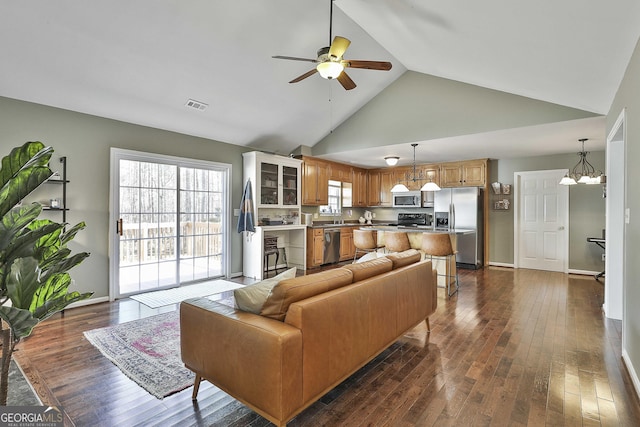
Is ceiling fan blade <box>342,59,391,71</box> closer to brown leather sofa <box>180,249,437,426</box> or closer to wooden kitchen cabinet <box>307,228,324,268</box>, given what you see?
brown leather sofa <box>180,249,437,426</box>

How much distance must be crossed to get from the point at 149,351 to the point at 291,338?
1.91 metres

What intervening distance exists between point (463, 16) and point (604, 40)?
103cm

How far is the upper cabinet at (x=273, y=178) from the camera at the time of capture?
19.4 ft

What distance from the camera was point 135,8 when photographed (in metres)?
3.04

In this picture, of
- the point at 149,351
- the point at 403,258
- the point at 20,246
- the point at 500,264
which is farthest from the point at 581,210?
the point at 20,246

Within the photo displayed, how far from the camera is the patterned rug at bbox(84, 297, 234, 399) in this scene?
2.36 metres

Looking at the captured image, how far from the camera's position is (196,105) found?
181 inches

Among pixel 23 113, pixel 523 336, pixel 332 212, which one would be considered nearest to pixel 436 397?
pixel 523 336

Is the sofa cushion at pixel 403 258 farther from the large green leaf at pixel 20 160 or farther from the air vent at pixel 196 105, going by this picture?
the air vent at pixel 196 105

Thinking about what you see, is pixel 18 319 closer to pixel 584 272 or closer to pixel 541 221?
pixel 541 221

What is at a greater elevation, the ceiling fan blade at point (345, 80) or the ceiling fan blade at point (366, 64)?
the ceiling fan blade at point (345, 80)

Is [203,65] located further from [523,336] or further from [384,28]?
[523,336]

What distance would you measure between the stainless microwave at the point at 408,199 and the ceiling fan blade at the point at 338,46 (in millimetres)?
5551

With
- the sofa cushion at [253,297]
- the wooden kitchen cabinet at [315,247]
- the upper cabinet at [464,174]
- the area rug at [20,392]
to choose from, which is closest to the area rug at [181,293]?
the wooden kitchen cabinet at [315,247]
